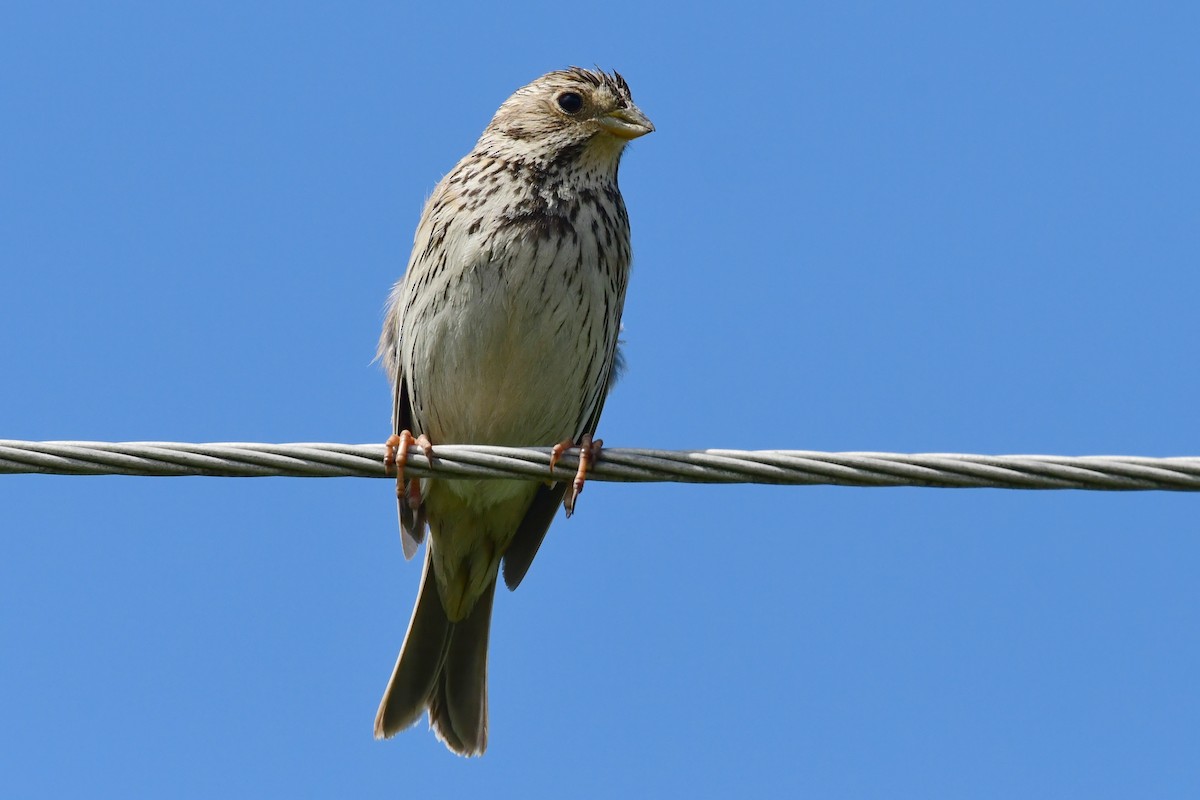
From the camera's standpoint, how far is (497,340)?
273 inches

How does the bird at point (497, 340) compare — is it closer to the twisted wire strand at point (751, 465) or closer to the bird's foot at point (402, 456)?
the bird's foot at point (402, 456)

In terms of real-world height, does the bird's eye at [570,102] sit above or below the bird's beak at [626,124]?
above

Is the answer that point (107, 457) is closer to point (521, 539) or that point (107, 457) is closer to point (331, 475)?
point (331, 475)

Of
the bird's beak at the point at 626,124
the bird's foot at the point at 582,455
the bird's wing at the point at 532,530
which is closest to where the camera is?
the bird's foot at the point at 582,455

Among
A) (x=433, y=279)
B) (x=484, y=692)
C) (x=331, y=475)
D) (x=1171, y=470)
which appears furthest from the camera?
(x=484, y=692)

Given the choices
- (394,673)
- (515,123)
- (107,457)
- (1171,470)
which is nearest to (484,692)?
(394,673)

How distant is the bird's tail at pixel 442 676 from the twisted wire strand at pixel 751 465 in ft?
8.59

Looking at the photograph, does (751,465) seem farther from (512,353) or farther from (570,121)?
(570,121)

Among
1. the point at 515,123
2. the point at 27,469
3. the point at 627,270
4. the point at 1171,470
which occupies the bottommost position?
the point at 27,469

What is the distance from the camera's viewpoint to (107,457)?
4684mm

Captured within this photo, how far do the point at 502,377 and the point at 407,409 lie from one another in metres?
0.65

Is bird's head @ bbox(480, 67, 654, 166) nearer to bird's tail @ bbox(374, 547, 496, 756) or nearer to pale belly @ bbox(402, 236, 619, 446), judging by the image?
pale belly @ bbox(402, 236, 619, 446)

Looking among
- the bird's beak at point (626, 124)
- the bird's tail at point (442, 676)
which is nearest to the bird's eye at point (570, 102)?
the bird's beak at point (626, 124)

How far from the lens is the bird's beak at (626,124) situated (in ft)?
24.5
